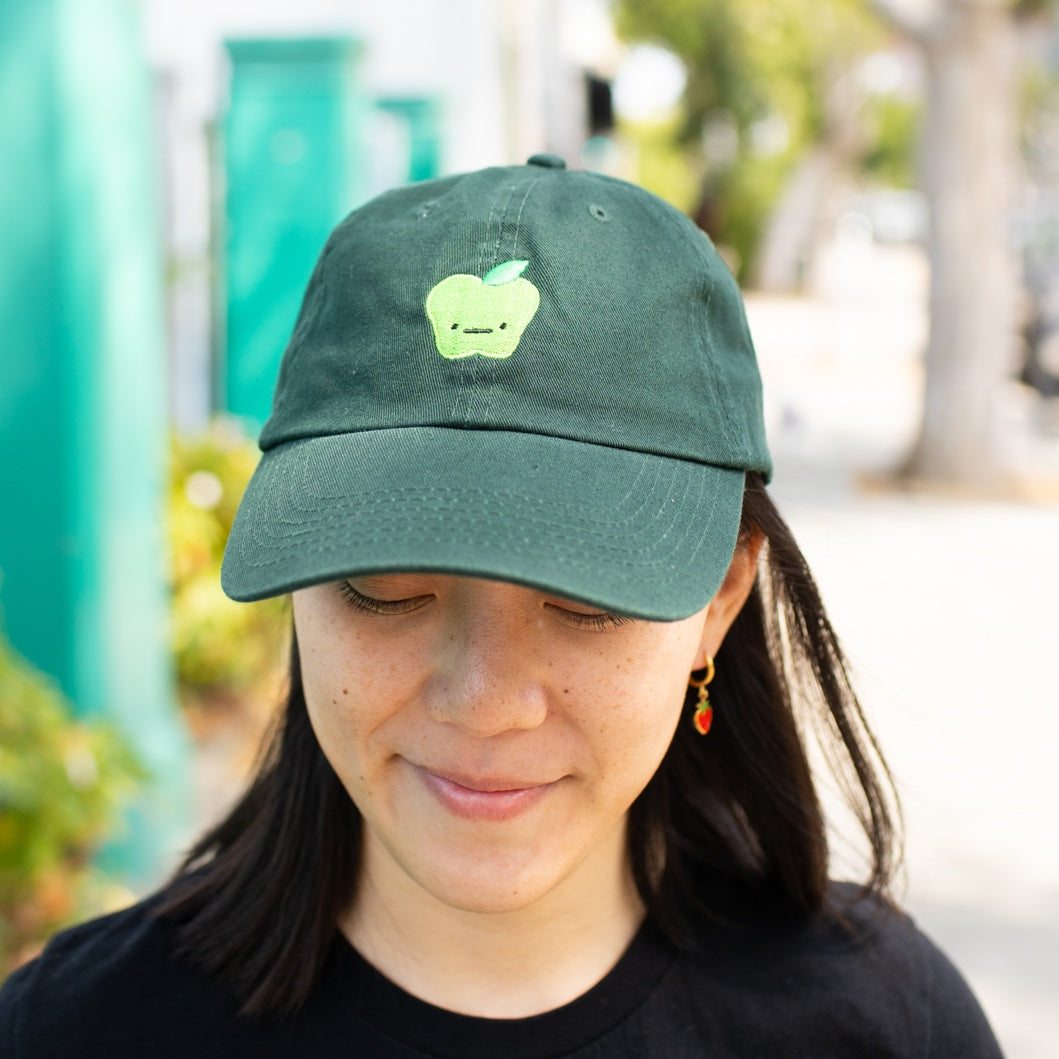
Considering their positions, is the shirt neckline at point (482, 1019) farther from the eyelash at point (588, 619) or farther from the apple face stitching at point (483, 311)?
the apple face stitching at point (483, 311)

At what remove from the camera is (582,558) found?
4.04 feet

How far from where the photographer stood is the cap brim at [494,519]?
121cm

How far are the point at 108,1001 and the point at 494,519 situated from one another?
690mm

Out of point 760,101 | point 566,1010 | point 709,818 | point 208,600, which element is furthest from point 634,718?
point 760,101

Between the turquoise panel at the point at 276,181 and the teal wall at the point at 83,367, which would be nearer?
the teal wall at the point at 83,367

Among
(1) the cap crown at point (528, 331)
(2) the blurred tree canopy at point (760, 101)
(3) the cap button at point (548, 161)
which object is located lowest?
(1) the cap crown at point (528, 331)

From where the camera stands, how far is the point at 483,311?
1.34m

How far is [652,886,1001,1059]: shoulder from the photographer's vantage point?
153cm

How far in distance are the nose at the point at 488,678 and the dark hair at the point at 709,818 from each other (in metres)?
0.36

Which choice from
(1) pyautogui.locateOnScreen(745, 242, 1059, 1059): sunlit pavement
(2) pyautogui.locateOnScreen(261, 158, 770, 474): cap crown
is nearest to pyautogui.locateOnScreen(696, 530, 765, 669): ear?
(2) pyautogui.locateOnScreen(261, 158, 770, 474): cap crown

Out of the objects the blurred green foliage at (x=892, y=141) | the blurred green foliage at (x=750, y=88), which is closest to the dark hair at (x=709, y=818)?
the blurred green foliage at (x=750, y=88)

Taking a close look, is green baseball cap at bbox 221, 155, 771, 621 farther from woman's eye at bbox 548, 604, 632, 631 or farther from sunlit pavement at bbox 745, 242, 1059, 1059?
sunlit pavement at bbox 745, 242, 1059, 1059

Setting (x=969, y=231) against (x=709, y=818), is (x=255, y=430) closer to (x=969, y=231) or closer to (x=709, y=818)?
(x=969, y=231)

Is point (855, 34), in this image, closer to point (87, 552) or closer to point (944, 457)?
point (944, 457)
